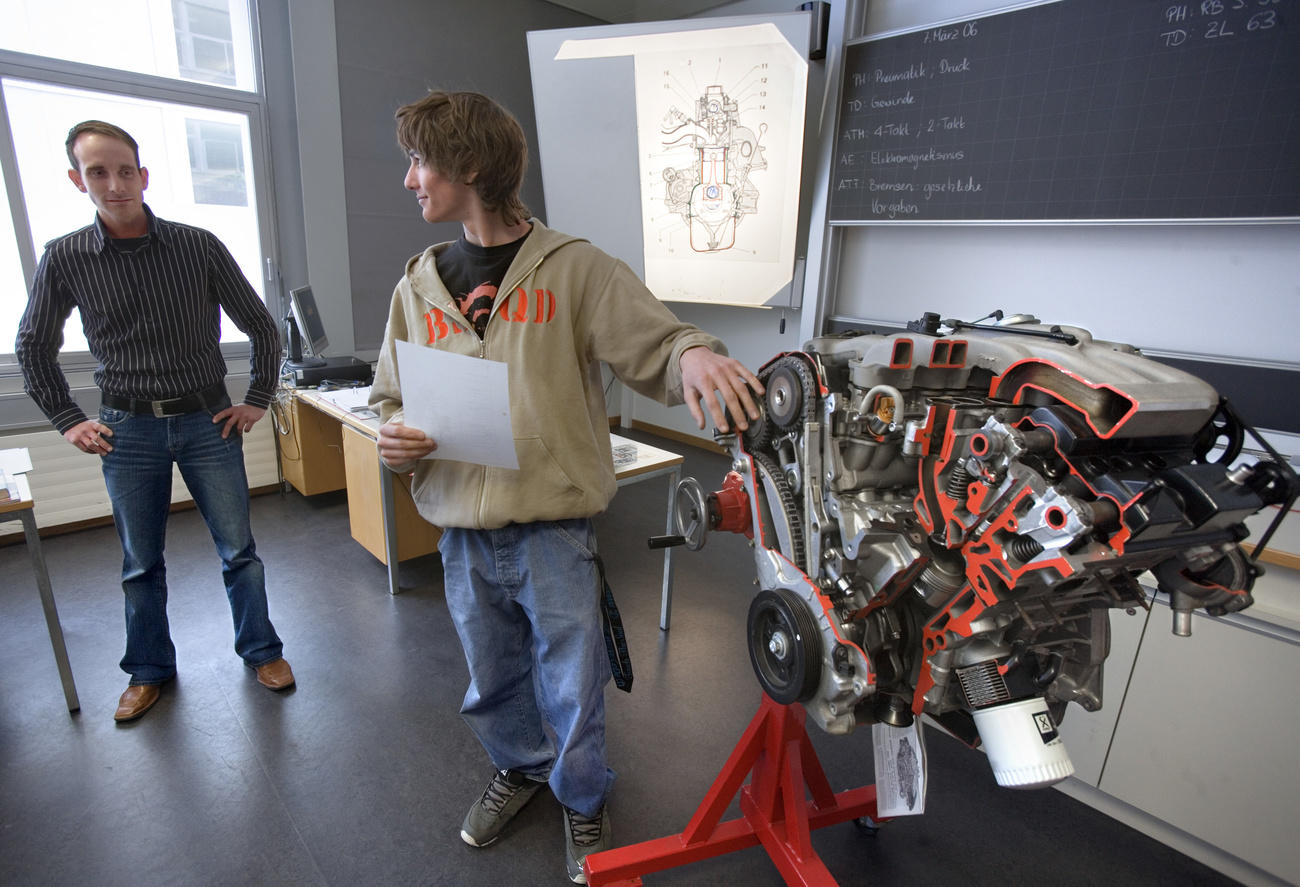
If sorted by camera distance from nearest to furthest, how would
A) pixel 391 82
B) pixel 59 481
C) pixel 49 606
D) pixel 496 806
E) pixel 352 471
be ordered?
pixel 496 806 < pixel 49 606 < pixel 352 471 < pixel 59 481 < pixel 391 82

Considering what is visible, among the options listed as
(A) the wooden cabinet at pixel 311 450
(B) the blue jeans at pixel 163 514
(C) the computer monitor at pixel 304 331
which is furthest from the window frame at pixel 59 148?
(B) the blue jeans at pixel 163 514

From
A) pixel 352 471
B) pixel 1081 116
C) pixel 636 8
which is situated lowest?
pixel 352 471

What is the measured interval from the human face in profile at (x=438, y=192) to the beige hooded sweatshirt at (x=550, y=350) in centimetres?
11

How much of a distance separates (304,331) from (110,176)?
1703 millimetres

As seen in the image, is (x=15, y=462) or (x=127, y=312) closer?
(x=127, y=312)

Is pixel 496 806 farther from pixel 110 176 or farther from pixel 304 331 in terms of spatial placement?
pixel 304 331

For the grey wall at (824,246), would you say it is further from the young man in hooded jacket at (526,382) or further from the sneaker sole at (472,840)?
the sneaker sole at (472,840)

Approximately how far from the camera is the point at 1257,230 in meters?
2.14

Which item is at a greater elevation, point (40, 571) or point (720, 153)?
point (720, 153)

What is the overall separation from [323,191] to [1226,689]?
4.55 meters

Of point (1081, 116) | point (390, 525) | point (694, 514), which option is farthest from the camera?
point (390, 525)

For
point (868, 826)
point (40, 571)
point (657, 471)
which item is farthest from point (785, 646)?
point (40, 571)

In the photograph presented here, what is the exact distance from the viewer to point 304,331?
3.40m

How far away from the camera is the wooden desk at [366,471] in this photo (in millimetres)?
2574
